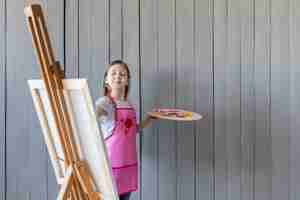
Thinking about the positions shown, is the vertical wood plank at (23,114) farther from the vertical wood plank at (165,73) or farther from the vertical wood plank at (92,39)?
the vertical wood plank at (165,73)

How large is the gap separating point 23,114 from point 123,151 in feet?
2.06

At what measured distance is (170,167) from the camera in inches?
83.4

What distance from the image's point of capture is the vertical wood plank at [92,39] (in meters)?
2.09

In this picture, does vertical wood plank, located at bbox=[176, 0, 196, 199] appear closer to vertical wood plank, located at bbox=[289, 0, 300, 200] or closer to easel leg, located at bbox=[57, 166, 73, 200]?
vertical wood plank, located at bbox=[289, 0, 300, 200]

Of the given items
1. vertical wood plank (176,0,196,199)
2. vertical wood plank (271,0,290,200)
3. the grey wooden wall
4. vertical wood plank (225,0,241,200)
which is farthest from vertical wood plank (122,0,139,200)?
vertical wood plank (271,0,290,200)

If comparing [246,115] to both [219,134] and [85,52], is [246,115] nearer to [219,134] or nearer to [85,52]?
[219,134]

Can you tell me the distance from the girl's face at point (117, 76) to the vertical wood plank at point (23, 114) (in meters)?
0.39

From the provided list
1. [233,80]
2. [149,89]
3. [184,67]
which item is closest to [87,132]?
[149,89]

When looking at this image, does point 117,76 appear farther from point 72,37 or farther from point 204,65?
point 204,65

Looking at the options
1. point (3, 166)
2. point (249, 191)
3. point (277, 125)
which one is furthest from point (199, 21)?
point (3, 166)

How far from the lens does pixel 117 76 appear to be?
1.85 m

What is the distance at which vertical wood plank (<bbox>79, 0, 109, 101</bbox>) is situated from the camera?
209 centimetres

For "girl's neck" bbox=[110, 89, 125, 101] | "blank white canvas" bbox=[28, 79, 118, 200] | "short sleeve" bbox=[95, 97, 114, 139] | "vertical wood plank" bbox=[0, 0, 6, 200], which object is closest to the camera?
"blank white canvas" bbox=[28, 79, 118, 200]

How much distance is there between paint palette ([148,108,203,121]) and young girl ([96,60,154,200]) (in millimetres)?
128
